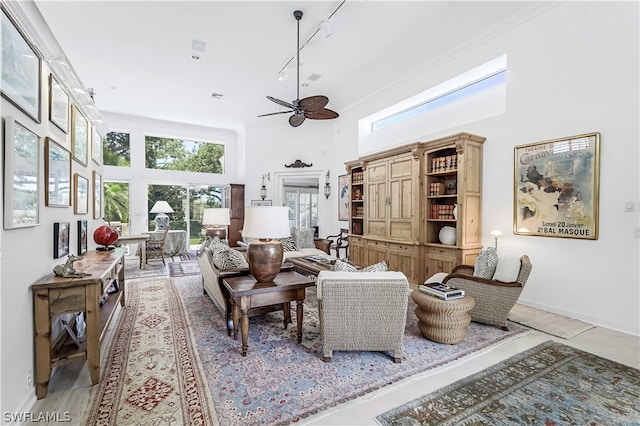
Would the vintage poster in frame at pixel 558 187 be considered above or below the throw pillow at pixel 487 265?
above

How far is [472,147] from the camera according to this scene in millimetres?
4391

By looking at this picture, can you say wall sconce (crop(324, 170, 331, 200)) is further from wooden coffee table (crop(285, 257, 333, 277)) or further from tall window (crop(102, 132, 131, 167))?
tall window (crop(102, 132, 131, 167))

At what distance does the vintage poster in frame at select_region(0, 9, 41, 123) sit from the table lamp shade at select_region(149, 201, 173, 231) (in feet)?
21.6

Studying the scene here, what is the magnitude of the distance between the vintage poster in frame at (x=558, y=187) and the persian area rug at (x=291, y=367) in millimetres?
1390

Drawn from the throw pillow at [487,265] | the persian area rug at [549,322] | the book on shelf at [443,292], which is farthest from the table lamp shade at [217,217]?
the persian area rug at [549,322]

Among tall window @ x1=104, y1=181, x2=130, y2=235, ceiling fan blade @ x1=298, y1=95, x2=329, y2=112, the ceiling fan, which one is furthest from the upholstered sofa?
tall window @ x1=104, y1=181, x2=130, y2=235

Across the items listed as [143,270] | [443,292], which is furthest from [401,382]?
[143,270]

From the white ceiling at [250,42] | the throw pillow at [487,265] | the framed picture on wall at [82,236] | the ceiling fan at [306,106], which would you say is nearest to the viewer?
the framed picture on wall at [82,236]

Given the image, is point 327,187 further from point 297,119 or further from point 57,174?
point 57,174

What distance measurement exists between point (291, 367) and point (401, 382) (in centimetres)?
86

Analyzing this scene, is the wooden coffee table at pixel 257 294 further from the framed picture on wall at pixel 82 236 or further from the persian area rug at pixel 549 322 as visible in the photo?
the persian area rug at pixel 549 322

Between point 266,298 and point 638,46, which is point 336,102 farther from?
point 266,298

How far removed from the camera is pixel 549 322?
11.1 ft

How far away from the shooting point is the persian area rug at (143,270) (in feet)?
19.1
